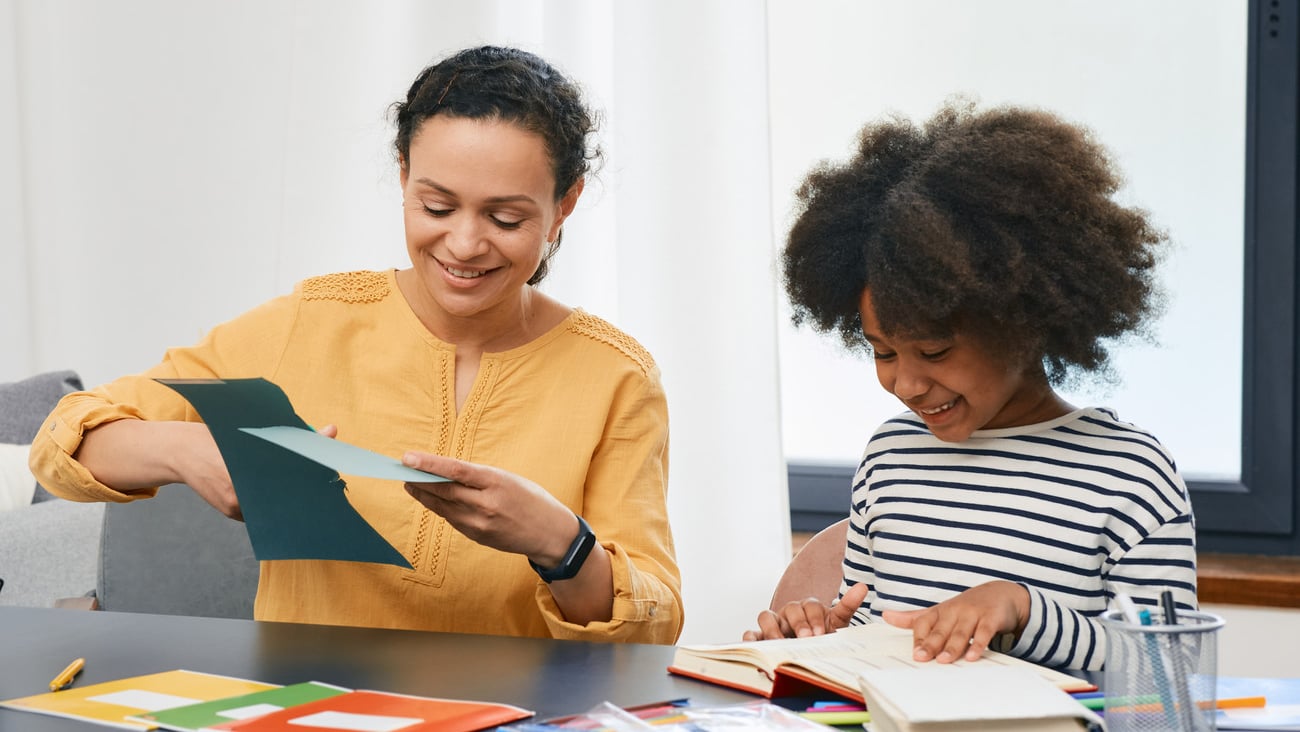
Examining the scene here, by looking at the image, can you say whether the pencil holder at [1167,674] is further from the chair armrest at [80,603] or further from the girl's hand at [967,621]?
the chair armrest at [80,603]

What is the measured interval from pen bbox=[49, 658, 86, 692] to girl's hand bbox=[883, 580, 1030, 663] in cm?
70

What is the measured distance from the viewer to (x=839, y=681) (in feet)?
3.04

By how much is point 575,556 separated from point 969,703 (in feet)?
1.67

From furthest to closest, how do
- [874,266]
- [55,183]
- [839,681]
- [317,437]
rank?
[55,183], [874,266], [317,437], [839,681]

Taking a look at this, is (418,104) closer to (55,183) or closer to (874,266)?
(874,266)

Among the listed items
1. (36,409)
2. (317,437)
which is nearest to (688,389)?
(36,409)

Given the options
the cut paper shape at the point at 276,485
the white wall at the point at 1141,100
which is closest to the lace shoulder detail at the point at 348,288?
the cut paper shape at the point at 276,485

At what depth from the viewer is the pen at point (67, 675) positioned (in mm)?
1022

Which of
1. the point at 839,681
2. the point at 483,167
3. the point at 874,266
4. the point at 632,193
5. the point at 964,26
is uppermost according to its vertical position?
the point at 964,26

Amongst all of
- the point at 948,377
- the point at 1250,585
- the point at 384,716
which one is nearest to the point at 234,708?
the point at 384,716

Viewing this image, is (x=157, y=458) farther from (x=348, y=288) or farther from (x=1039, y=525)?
(x=1039, y=525)

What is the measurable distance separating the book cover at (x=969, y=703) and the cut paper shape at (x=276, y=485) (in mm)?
504

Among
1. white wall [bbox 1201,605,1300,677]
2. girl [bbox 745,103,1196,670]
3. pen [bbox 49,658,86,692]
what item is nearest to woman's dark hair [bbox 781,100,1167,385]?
girl [bbox 745,103,1196,670]

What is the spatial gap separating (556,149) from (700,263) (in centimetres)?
113
